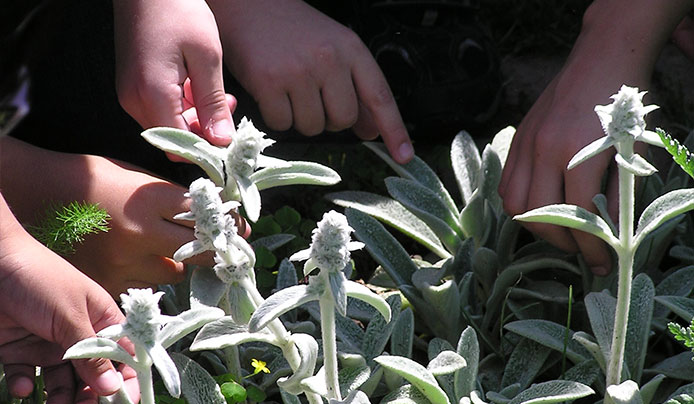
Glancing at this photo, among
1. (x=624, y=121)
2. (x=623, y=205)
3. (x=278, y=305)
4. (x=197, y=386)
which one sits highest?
(x=624, y=121)

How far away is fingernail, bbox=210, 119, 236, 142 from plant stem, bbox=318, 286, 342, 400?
1.10 feet

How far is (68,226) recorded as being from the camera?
3.53 ft

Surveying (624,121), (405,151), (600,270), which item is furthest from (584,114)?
(624,121)

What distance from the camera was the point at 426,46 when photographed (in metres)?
1.77

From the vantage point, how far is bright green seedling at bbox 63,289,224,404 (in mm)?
786

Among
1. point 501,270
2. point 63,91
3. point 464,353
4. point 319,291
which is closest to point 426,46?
point 501,270

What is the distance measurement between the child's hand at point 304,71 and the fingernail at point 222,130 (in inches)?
12.0

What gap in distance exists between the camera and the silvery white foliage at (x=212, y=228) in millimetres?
851

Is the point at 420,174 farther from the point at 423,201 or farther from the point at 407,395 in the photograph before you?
the point at 407,395

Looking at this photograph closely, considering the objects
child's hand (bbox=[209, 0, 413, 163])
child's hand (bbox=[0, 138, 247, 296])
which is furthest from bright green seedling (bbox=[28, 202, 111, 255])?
child's hand (bbox=[209, 0, 413, 163])

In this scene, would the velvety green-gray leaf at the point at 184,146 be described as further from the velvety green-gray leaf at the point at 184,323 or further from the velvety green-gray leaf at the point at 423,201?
the velvety green-gray leaf at the point at 423,201

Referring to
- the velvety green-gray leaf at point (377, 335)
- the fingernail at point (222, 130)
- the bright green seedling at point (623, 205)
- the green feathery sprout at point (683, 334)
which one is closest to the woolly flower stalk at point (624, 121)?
the bright green seedling at point (623, 205)

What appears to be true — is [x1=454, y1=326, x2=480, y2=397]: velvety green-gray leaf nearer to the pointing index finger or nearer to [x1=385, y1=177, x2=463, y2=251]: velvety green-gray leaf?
[x1=385, y1=177, x2=463, y2=251]: velvety green-gray leaf

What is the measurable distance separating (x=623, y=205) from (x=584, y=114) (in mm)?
388
